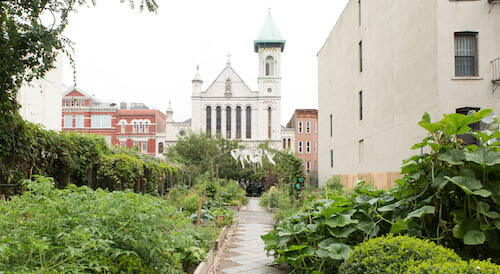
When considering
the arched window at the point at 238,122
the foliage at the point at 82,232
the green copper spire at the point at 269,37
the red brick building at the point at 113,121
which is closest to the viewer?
the foliage at the point at 82,232

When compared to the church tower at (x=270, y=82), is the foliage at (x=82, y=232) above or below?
below

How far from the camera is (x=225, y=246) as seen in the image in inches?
264

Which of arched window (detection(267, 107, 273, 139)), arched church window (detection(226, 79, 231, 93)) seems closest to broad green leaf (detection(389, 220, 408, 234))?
arched window (detection(267, 107, 273, 139))

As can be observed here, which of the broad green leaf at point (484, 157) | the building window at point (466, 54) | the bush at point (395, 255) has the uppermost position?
the building window at point (466, 54)

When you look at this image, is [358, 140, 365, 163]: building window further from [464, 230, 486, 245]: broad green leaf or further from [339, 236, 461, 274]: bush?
[464, 230, 486, 245]: broad green leaf

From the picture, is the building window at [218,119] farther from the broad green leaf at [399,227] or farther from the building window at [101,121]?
the broad green leaf at [399,227]

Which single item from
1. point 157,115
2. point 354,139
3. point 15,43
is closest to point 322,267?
point 15,43

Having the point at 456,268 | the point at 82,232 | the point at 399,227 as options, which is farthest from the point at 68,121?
the point at 456,268

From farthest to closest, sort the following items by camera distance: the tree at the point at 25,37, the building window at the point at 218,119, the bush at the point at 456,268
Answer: the building window at the point at 218,119 → the tree at the point at 25,37 → the bush at the point at 456,268

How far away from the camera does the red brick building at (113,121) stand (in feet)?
148

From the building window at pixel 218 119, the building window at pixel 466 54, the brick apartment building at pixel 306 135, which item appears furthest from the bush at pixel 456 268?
the building window at pixel 218 119

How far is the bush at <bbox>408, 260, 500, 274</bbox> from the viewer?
84.8 inches

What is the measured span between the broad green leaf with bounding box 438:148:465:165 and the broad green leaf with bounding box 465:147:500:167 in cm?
6

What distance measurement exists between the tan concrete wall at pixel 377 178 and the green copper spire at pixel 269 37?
111 feet
